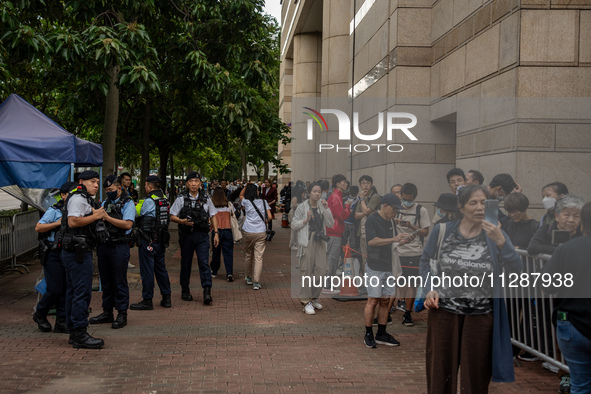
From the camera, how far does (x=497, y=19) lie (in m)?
8.37

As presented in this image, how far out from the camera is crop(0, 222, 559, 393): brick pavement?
5.55m

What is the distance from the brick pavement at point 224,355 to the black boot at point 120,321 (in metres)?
0.08

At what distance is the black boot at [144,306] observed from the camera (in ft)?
29.0

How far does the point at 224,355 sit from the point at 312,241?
9.43 ft

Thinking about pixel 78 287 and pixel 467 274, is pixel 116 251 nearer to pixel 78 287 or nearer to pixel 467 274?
pixel 78 287

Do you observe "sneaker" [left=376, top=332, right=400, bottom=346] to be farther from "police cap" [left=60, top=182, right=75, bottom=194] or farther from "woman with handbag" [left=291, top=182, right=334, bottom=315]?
"police cap" [left=60, top=182, right=75, bottom=194]

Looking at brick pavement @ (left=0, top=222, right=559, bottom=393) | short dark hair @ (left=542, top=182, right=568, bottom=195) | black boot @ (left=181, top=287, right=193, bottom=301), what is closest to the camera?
brick pavement @ (left=0, top=222, right=559, bottom=393)

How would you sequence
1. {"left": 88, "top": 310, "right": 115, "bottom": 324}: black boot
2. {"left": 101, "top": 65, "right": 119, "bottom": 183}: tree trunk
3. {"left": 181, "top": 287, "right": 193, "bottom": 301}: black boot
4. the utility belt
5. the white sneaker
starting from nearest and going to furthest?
1. the utility belt
2. {"left": 88, "top": 310, "right": 115, "bottom": 324}: black boot
3. the white sneaker
4. {"left": 181, "top": 287, "right": 193, "bottom": 301}: black boot
5. {"left": 101, "top": 65, "right": 119, "bottom": 183}: tree trunk

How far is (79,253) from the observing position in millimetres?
6605

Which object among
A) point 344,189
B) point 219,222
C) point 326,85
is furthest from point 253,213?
point 326,85

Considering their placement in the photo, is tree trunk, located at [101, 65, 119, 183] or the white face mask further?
tree trunk, located at [101, 65, 119, 183]

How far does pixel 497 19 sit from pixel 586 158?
7.68 feet

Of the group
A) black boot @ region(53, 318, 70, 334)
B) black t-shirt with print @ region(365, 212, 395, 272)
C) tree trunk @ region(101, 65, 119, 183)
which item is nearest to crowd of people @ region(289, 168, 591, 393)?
black t-shirt with print @ region(365, 212, 395, 272)

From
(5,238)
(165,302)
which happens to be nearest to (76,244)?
(165,302)
